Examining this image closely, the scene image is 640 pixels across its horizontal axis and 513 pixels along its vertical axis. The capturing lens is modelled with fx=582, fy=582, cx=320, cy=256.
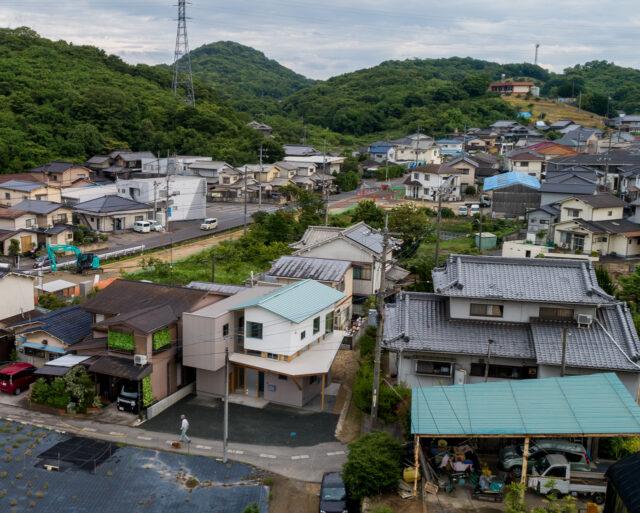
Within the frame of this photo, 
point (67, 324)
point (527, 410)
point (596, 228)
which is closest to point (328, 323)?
point (527, 410)

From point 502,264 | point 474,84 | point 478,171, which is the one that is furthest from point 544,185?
point 474,84

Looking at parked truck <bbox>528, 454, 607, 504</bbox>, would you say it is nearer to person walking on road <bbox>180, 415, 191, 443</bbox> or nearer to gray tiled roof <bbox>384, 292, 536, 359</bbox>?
gray tiled roof <bbox>384, 292, 536, 359</bbox>

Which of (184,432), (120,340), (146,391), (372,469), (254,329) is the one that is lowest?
→ (184,432)

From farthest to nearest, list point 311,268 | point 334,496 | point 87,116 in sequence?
point 87,116, point 311,268, point 334,496

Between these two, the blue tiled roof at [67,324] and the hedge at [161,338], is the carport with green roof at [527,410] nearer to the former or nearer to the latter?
the hedge at [161,338]

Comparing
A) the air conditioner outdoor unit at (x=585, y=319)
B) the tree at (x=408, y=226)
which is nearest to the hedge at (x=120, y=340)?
the air conditioner outdoor unit at (x=585, y=319)

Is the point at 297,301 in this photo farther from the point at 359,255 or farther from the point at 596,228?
the point at 596,228

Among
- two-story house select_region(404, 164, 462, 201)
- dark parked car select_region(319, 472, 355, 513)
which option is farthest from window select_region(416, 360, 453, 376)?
two-story house select_region(404, 164, 462, 201)

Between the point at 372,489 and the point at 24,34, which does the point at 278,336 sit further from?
the point at 24,34
